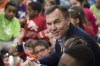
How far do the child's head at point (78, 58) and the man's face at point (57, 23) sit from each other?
0.98m

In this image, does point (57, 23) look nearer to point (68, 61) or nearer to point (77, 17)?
point (68, 61)

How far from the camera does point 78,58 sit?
1808 mm

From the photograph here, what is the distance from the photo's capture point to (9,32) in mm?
6344

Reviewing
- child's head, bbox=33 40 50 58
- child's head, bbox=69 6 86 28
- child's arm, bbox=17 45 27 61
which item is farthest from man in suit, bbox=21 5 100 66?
child's arm, bbox=17 45 27 61

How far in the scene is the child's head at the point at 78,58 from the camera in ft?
5.93

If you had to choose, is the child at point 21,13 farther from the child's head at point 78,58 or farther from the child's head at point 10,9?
the child's head at point 78,58

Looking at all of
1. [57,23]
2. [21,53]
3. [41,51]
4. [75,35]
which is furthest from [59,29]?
[21,53]

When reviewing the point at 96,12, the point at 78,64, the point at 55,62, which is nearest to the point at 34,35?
the point at 96,12

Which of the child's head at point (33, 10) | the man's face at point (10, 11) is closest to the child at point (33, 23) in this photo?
the child's head at point (33, 10)

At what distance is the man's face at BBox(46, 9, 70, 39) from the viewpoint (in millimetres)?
2896

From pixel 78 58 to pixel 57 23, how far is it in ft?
3.81

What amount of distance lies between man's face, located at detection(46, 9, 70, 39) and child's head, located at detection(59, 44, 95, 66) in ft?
3.20

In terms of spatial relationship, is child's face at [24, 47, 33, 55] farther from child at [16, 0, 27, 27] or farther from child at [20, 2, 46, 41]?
child at [16, 0, 27, 27]

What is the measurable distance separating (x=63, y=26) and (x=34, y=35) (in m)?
2.85
